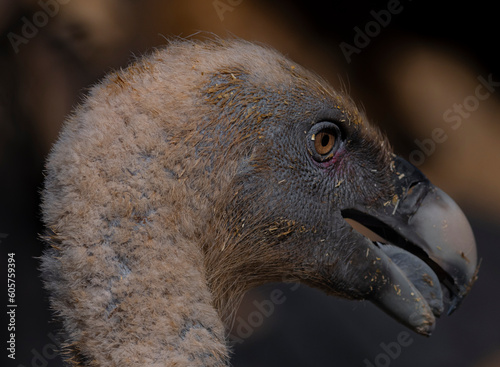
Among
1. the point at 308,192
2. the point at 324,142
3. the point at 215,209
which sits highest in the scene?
the point at 324,142

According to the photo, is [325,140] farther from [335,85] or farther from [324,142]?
[335,85]

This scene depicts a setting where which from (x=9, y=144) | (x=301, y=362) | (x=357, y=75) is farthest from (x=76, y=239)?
(x=357, y=75)

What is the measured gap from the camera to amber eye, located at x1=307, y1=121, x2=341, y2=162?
1.75 meters

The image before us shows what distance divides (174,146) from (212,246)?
0.32m

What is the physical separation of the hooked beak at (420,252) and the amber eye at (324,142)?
0.21m

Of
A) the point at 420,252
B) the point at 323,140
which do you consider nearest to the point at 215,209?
the point at 323,140

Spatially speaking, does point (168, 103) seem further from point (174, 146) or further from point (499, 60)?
point (499, 60)

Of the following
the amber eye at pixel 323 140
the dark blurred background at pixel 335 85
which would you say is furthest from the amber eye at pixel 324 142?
the dark blurred background at pixel 335 85

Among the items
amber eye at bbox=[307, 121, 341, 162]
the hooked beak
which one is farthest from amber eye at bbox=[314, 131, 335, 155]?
the hooked beak

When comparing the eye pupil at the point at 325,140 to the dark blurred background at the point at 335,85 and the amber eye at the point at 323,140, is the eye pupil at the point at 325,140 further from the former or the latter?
the dark blurred background at the point at 335,85

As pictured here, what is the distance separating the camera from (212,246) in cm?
165

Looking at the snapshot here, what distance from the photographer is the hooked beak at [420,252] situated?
1.80 meters

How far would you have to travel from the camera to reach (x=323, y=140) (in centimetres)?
179

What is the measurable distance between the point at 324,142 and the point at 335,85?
263cm
